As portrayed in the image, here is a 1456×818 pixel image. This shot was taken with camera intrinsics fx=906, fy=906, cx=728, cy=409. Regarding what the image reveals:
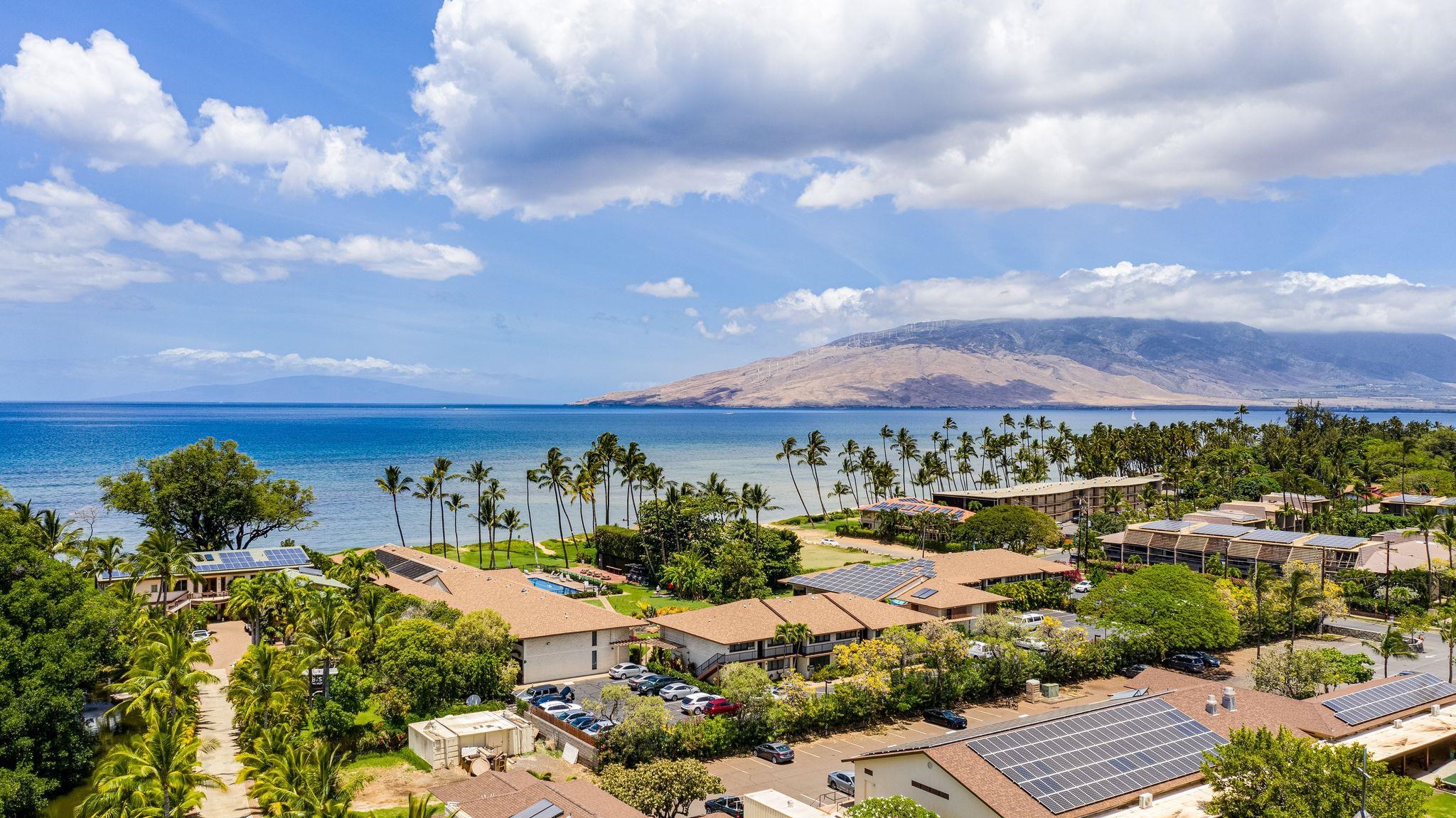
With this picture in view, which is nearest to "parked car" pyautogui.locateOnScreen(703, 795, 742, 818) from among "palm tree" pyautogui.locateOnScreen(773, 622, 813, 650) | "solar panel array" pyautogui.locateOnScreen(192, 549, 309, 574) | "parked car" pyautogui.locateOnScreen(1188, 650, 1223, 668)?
"palm tree" pyautogui.locateOnScreen(773, 622, 813, 650)

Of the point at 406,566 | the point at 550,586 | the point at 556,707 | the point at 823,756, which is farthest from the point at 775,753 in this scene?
the point at 406,566

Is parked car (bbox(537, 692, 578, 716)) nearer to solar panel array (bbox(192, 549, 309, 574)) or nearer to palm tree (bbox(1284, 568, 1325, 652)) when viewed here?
solar panel array (bbox(192, 549, 309, 574))

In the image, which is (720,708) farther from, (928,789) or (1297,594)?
(1297,594)

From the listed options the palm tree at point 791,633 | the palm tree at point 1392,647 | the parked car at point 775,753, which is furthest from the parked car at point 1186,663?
the parked car at point 775,753

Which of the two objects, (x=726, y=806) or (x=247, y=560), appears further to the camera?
(x=247, y=560)

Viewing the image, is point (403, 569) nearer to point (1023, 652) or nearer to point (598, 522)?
point (1023, 652)

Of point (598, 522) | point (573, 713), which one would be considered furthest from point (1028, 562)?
point (598, 522)
